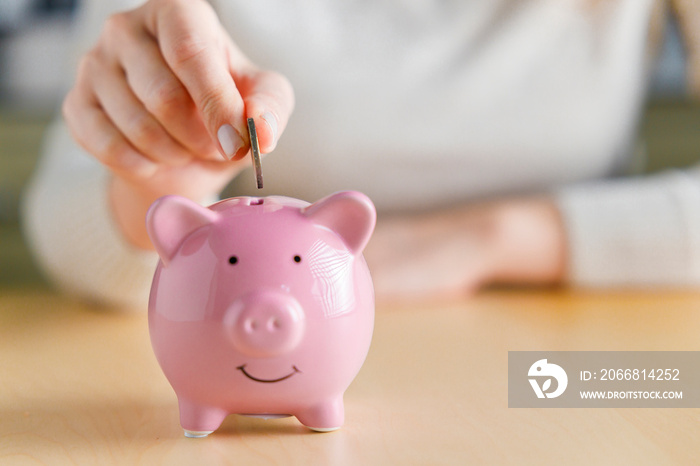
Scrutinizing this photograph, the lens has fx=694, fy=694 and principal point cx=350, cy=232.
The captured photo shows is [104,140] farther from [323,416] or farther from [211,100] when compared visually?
[323,416]

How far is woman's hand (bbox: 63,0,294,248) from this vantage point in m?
0.47

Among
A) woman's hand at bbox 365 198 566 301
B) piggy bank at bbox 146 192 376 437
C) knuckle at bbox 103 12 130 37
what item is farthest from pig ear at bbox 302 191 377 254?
woman's hand at bbox 365 198 566 301

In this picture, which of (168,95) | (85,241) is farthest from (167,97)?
(85,241)

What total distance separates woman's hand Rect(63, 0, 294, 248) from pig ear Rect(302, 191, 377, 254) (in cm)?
7

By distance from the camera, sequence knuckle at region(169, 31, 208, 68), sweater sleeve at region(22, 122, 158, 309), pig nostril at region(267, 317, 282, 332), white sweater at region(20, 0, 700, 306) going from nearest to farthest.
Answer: pig nostril at region(267, 317, 282, 332)
knuckle at region(169, 31, 208, 68)
sweater sleeve at region(22, 122, 158, 309)
white sweater at region(20, 0, 700, 306)

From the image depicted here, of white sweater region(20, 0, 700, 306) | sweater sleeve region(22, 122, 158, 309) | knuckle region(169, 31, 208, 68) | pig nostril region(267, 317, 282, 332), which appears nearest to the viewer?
pig nostril region(267, 317, 282, 332)

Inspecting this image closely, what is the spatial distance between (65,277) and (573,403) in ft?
1.99

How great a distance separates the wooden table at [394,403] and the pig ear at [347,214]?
12 cm

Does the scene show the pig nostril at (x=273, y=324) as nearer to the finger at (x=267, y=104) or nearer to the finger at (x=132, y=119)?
the finger at (x=267, y=104)

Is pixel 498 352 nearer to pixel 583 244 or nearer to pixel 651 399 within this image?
pixel 651 399

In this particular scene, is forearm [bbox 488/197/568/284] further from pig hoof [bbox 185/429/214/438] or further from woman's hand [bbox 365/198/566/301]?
pig hoof [bbox 185/429/214/438]

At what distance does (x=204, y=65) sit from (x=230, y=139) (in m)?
0.07

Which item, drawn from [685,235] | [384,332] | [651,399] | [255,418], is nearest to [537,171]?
[685,235]

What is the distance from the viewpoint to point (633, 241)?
845 millimetres
